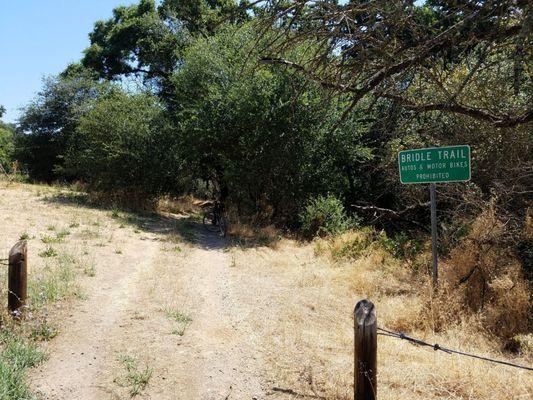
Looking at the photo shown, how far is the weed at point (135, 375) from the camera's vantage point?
14.3 ft

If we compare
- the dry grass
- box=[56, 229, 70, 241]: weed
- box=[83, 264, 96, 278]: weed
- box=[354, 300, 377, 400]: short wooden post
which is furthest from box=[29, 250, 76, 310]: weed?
box=[354, 300, 377, 400]: short wooden post

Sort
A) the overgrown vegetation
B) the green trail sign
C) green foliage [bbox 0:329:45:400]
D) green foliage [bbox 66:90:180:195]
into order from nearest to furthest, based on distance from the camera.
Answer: the overgrown vegetation < green foliage [bbox 0:329:45:400] < the green trail sign < green foliage [bbox 66:90:180:195]

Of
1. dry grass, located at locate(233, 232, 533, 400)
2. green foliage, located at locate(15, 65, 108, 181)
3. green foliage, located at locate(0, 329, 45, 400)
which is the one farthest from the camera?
green foliage, located at locate(15, 65, 108, 181)

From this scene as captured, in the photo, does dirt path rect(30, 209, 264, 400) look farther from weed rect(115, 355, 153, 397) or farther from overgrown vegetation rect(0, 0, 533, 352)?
overgrown vegetation rect(0, 0, 533, 352)

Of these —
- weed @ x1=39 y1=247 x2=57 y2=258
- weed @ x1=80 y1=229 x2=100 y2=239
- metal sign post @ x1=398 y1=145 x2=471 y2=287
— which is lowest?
weed @ x1=39 y1=247 x2=57 y2=258

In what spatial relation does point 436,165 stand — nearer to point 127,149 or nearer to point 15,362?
point 15,362

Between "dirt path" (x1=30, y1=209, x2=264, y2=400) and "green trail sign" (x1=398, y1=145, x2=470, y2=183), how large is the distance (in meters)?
3.73

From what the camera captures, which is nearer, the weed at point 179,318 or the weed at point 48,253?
the weed at point 179,318

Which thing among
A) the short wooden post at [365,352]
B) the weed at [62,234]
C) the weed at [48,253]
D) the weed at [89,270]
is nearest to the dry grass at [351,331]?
the short wooden post at [365,352]

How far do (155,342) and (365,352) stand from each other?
8.87 feet

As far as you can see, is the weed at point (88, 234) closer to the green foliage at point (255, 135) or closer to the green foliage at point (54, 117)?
the green foliage at point (255, 135)

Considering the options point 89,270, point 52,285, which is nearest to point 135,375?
point 52,285

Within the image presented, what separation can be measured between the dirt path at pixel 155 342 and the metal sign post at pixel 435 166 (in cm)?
368

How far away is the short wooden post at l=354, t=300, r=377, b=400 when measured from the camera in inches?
148
